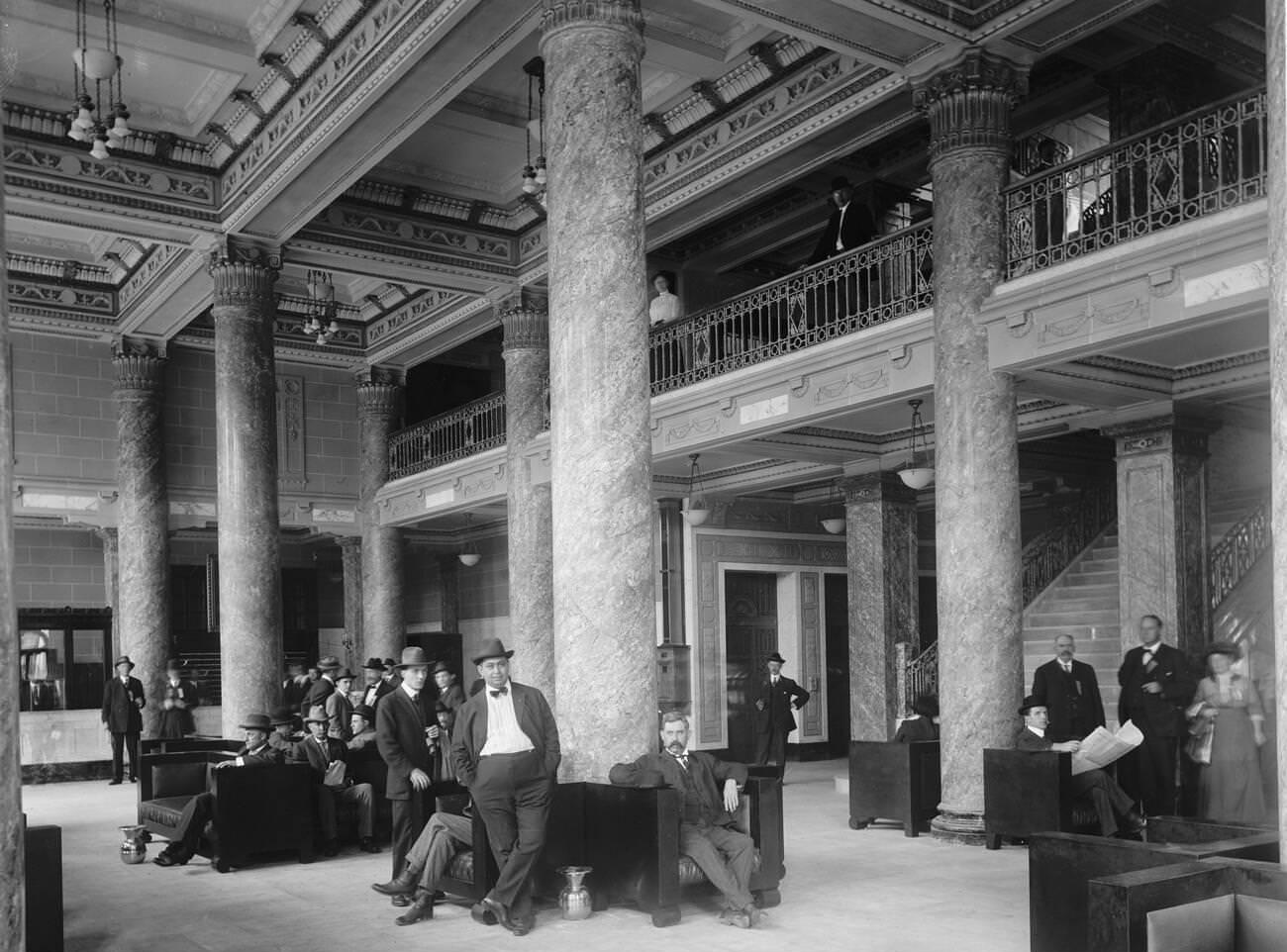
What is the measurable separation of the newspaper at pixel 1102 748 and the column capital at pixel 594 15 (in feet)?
18.4

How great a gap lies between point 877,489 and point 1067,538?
10.7 ft

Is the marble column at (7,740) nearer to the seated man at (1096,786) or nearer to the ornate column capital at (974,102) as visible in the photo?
the seated man at (1096,786)

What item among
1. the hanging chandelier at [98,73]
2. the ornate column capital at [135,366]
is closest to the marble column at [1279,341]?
the hanging chandelier at [98,73]

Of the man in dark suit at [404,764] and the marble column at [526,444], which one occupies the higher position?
the marble column at [526,444]

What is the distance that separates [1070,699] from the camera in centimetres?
1052

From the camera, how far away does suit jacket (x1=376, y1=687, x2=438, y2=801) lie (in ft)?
26.8

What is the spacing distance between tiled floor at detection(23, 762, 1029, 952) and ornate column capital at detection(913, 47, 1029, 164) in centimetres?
545

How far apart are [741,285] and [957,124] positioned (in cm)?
761

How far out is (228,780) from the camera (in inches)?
368

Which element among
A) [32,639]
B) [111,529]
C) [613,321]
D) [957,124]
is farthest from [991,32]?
[32,639]

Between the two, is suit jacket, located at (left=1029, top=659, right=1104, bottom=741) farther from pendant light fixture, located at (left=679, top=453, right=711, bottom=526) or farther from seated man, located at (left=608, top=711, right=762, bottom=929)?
pendant light fixture, located at (left=679, top=453, right=711, bottom=526)

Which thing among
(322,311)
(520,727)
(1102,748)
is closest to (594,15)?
(520,727)

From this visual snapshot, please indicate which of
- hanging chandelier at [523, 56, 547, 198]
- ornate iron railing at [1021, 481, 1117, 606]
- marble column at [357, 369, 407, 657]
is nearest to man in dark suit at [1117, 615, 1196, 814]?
hanging chandelier at [523, 56, 547, 198]

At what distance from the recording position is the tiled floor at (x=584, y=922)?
22.2 ft
